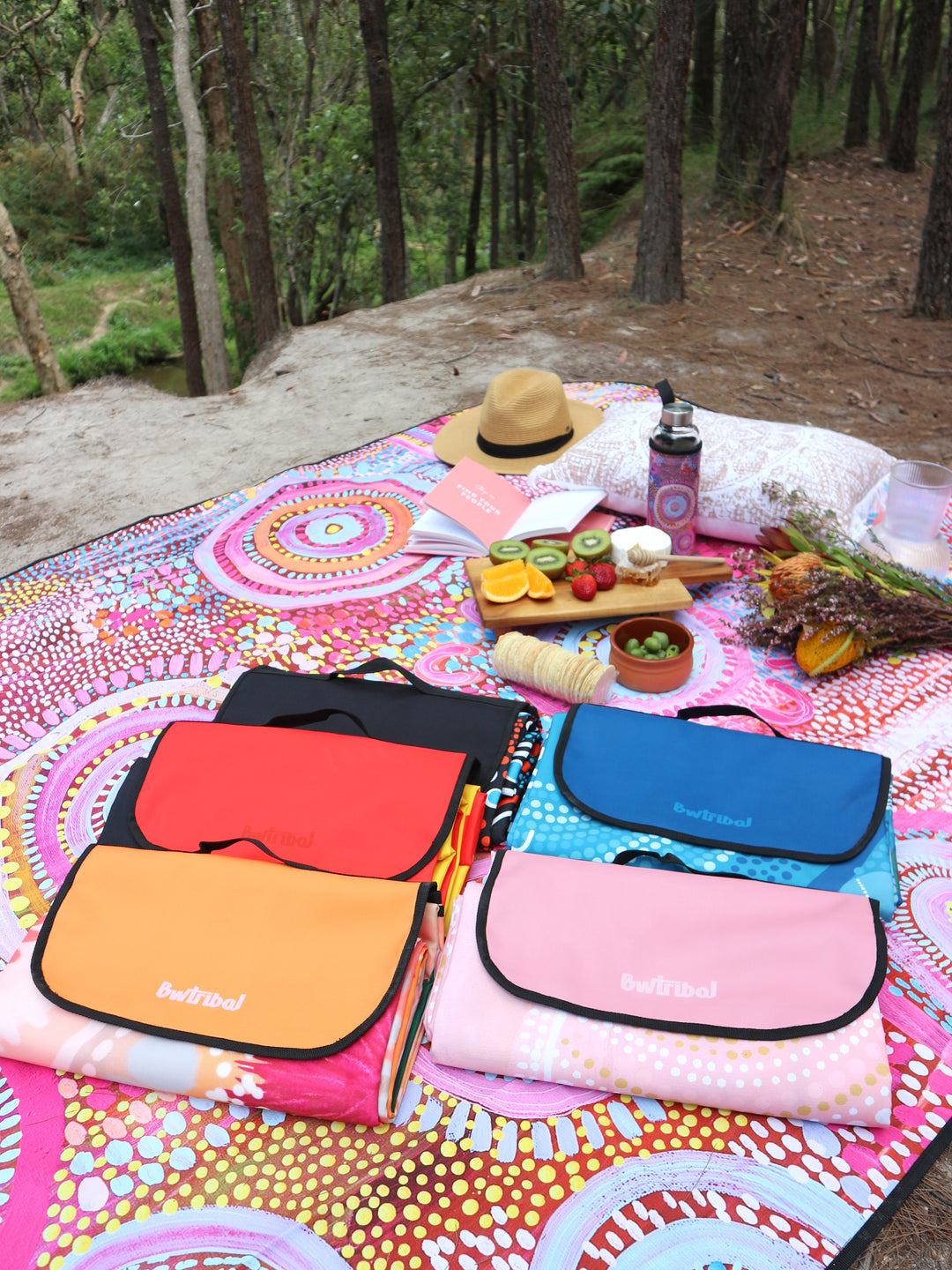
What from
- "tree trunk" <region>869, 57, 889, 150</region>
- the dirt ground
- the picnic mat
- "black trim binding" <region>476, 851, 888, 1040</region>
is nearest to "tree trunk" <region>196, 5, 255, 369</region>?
the dirt ground

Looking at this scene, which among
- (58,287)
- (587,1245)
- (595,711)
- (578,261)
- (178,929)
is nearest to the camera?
(587,1245)

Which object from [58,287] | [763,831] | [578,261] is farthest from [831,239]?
[58,287]

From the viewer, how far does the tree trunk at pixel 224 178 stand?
30.3 ft

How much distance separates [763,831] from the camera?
1567 mm

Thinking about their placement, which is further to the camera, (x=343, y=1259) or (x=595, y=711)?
(x=595, y=711)

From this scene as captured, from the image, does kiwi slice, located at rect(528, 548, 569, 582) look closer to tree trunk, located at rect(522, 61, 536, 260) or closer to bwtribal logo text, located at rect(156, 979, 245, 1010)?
→ bwtribal logo text, located at rect(156, 979, 245, 1010)

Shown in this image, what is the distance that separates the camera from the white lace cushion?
2.57 meters

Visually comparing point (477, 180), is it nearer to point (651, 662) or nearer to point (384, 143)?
point (384, 143)

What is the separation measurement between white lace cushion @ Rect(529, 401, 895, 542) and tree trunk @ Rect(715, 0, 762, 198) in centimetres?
517

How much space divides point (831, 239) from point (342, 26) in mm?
8149

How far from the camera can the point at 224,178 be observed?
960cm

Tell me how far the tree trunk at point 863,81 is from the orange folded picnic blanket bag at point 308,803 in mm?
9590

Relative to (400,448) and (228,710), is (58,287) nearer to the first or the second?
(400,448)

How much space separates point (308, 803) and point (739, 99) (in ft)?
24.7
